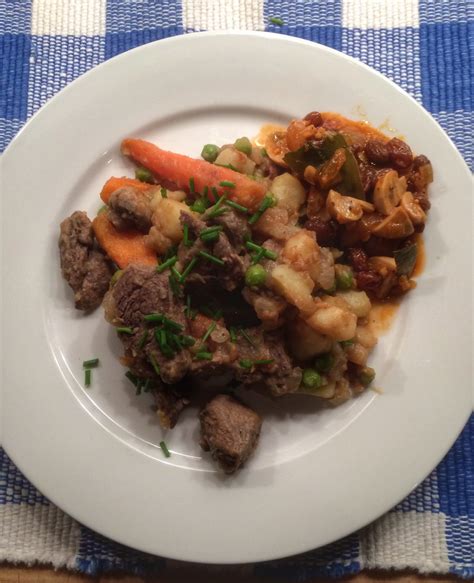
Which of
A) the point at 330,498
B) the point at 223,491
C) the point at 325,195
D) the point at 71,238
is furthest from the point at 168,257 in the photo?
the point at 330,498

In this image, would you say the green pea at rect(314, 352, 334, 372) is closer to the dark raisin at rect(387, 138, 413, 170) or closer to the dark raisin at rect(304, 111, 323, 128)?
the dark raisin at rect(387, 138, 413, 170)

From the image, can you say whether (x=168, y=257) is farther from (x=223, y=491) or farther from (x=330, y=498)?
(x=330, y=498)

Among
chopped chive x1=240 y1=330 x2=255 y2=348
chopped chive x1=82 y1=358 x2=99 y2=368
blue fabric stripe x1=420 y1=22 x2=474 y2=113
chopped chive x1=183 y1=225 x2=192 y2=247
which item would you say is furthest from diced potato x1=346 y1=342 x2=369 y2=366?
blue fabric stripe x1=420 y1=22 x2=474 y2=113

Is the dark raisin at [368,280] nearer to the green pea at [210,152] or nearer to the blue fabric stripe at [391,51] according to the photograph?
the green pea at [210,152]

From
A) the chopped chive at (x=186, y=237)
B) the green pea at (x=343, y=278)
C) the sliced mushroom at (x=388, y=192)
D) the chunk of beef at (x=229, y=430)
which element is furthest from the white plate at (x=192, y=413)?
the chopped chive at (x=186, y=237)

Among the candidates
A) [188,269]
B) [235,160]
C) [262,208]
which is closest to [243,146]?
[235,160]
